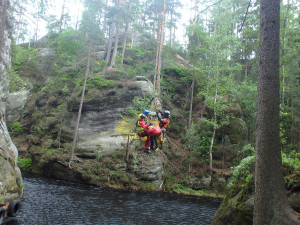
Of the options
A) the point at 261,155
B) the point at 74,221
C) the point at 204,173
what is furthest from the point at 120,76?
the point at 261,155

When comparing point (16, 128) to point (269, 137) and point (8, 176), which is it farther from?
point (269, 137)

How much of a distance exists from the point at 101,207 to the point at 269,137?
11046 millimetres

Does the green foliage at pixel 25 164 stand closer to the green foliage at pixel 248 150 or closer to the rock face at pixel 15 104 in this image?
the rock face at pixel 15 104

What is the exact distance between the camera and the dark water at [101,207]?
10.8 metres

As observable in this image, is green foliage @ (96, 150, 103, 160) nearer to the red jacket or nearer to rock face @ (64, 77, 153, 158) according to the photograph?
rock face @ (64, 77, 153, 158)

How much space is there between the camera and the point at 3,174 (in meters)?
10.5

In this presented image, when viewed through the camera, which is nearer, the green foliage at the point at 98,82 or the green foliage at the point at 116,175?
the green foliage at the point at 116,175

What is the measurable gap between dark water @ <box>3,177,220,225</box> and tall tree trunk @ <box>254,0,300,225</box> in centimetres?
807

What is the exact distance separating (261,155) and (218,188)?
16620 mm

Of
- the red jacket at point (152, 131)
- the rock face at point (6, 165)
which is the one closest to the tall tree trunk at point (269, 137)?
the red jacket at point (152, 131)

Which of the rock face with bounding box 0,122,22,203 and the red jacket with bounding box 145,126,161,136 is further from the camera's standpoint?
the rock face with bounding box 0,122,22,203

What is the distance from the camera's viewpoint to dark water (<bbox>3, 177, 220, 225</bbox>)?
10781 mm

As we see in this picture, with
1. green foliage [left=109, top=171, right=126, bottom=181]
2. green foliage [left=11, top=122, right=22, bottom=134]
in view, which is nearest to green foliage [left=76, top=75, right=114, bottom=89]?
green foliage [left=11, top=122, right=22, bottom=134]

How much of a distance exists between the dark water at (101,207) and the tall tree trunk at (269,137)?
26.5ft
